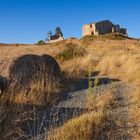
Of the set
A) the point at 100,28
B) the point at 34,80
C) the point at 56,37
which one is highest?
the point at 100,28

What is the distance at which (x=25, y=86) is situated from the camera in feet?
30.7

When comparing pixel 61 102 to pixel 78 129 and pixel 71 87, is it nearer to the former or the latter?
pixel 71 87

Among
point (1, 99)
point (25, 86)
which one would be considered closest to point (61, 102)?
point (25, 86)

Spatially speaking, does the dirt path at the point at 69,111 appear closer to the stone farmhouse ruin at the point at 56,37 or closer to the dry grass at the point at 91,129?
the dry grass at the point at 91,129

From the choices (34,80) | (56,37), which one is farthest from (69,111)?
(56,37)

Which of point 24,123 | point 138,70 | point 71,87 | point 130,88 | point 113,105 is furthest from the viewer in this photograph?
point 138,70

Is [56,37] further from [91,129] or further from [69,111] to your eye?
[91,129]

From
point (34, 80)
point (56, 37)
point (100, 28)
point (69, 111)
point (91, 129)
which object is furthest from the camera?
point (56, 37)

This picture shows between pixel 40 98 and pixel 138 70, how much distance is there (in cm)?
484

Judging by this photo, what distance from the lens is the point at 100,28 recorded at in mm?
69625

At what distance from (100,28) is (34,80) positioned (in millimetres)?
60616

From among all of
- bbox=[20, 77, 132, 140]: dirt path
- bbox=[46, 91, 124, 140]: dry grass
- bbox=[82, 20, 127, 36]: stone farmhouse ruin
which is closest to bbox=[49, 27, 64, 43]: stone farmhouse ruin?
bbox=[82, 20, 127, 36]: stone farmhouse ruin

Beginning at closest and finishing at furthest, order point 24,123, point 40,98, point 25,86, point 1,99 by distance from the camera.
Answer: point 24,123
point 1,99
point 40,98
point 25,86

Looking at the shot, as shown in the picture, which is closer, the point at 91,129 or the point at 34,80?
the point at 91,129
